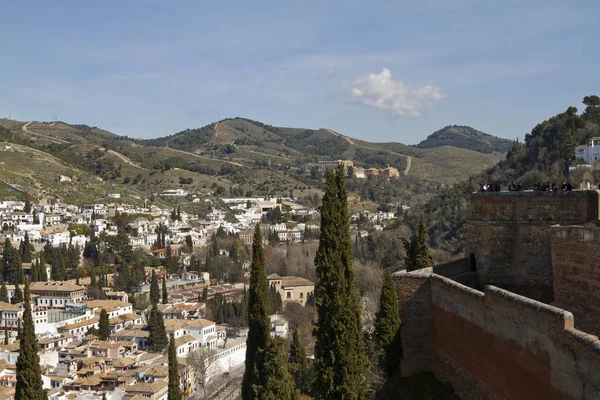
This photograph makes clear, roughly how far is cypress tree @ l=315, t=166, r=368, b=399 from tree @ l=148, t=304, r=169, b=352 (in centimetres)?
3558

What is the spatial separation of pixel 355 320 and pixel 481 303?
2.88m

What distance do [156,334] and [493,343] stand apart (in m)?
39.2

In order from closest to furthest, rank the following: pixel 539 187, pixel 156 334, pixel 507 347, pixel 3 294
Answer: pixel 507 347 → pixel 539 187 → pixel 156 334 → pixel 3 294

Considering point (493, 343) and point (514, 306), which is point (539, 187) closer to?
point (493, 343)

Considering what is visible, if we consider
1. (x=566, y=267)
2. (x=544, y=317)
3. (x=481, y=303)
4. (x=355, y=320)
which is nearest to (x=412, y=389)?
(x=355, y=320)

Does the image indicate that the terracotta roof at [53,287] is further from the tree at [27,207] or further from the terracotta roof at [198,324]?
the tree at [27,207]

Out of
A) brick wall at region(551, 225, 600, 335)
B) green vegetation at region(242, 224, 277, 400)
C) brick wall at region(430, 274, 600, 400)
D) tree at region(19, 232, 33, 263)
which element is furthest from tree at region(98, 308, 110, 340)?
brick wall at region(551, 225, 600, 335)

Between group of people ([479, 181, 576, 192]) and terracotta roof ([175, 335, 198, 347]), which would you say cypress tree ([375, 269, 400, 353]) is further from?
terracotta roof ([175, 335, 198, 347])

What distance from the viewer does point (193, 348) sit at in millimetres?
48375

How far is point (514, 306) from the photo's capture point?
10.9 m

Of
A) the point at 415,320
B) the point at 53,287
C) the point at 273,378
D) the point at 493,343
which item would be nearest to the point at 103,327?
the point at 53,287

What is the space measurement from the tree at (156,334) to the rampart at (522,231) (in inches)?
1404

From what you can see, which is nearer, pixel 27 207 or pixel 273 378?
pixel 273 378

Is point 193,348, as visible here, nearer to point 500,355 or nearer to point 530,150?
point 500,355
